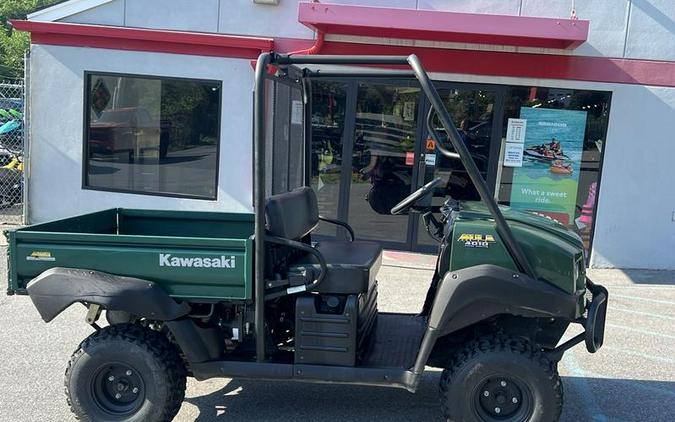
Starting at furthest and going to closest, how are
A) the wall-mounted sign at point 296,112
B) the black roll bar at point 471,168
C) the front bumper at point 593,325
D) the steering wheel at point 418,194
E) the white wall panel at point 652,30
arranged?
the white wall panel at point 652,30
the wall-mounted sign at point 296,112
the steering wheel at point 418,194
the front bumper at point 593,325
the black roll bar at point 471,168

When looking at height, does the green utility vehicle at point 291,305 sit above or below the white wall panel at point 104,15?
below

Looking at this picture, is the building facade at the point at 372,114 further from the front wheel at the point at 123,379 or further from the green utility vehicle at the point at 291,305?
the front wheel at the point at 123,379

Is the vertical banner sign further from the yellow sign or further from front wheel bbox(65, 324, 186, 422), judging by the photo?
front wheel bbox(65, 324, 186, 422)

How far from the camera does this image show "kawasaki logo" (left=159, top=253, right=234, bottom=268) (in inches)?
130

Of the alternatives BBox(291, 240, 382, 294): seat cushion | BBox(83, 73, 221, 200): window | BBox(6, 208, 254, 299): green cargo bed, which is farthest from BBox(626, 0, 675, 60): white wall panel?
BBox(6, 208, 254, 299): green cargo bed

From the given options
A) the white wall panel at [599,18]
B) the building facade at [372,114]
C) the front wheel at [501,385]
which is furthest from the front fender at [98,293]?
the white wall panel at [599,18]

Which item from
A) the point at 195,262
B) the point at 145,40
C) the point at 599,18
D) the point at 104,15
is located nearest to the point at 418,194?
the point at 195,262

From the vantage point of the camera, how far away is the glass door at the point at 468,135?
26.0ft

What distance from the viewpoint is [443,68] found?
7.73 meters

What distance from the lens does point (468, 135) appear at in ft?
26.3

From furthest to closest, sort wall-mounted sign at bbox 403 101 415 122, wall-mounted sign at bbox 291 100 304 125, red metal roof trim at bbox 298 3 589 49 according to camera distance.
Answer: wall-mounted sign at bbox 403 101 415 122 → red metal roof trim at bbox 298 3 589 49 → wall-mounted sign at bbox 291 100 304 125

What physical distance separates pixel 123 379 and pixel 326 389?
4.46ft

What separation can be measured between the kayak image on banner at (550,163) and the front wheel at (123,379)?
5.88m

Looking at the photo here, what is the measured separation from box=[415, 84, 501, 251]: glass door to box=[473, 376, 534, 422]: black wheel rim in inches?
189
